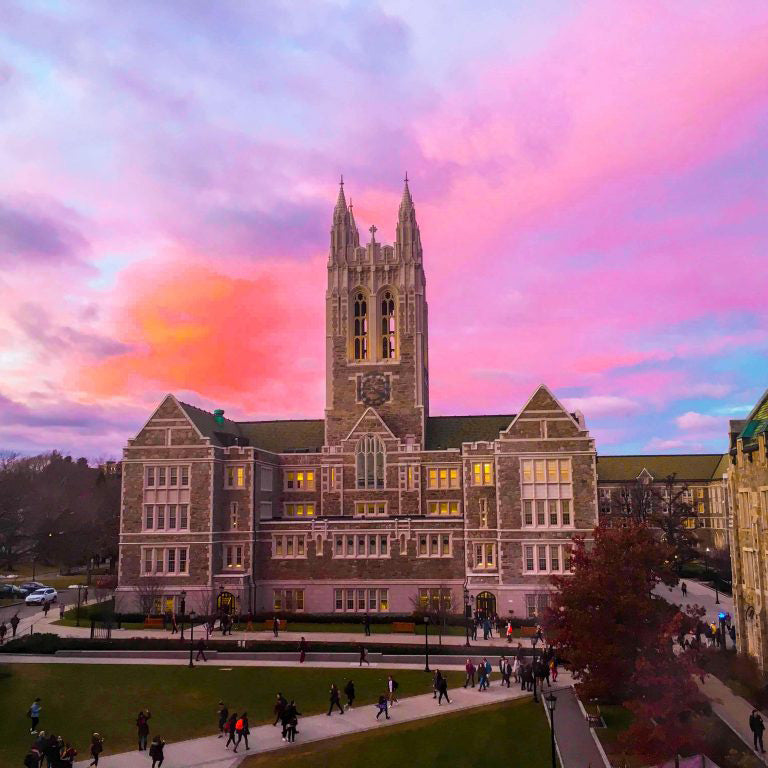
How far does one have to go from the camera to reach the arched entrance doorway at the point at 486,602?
201 ft

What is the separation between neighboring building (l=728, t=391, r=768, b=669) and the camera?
38.0 m

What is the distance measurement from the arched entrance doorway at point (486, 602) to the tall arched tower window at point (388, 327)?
88.5ft

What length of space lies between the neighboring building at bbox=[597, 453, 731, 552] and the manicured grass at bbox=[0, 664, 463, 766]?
3206 inches

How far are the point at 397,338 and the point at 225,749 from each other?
5177cm

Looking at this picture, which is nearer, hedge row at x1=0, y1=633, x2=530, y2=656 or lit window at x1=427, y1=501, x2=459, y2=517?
hedge row at x1=0, y1=633, x2=530, y2=656

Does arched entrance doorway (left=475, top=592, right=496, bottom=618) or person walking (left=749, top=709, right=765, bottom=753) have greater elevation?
arched entrance doorway (left=475, top=592, right=496, bottom=618)

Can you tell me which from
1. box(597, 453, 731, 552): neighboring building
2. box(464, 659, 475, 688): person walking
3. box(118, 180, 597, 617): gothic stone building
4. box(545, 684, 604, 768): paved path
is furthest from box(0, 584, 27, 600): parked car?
box(597, 453, 731, 552): neighboring building

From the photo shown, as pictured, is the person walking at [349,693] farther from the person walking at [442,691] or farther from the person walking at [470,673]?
the person walking at [470,673]

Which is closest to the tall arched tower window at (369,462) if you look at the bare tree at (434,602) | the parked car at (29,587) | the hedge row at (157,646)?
the bare tree at (434,602)

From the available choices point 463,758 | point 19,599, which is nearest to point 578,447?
point 463,758

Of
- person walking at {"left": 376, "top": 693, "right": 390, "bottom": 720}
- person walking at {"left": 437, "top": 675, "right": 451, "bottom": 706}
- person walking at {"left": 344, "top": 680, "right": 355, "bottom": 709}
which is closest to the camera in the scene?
person walking at {"left": 376, "top": 693, "right": 390, "bottom": 720}

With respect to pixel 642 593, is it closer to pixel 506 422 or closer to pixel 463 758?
pixel 463 758

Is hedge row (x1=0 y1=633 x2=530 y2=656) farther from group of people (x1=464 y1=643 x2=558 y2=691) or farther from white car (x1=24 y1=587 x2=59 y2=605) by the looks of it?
white car (x1=24 y1=587 x2=59 y2=605)

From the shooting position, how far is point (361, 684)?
1588 inches
